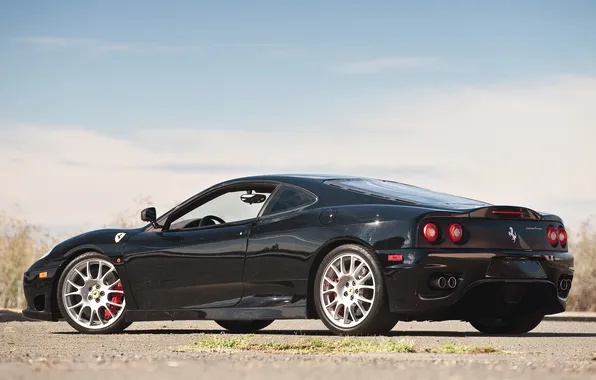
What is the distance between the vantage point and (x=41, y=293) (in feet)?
39.5

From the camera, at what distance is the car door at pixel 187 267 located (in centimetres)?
1087

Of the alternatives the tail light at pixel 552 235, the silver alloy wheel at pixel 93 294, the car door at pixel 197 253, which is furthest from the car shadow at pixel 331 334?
the tail light at pixel 552 235

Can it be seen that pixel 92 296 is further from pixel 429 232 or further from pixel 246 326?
pixel 429 232

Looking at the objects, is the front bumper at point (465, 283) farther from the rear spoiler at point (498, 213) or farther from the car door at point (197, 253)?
the car door at point (197, 253)

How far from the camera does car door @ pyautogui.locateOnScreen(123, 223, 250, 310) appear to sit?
10.9 metres

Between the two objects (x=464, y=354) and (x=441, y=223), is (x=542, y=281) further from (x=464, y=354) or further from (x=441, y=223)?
(x=464, y=354)

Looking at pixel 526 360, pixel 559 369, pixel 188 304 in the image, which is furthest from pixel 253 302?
pixel 559 369

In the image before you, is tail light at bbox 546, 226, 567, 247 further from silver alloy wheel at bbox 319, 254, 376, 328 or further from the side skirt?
the side skirt

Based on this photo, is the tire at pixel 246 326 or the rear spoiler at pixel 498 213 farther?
the tire at pixel 246 326

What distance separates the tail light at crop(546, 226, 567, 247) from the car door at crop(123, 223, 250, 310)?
8.80 feet

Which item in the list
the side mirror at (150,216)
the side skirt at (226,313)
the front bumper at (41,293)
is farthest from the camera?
the front bumper at (41,293)

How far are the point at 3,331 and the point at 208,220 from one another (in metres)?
2.25

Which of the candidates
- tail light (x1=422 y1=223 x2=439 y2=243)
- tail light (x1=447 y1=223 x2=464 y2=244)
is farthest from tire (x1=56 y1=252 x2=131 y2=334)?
tail light (x1=447 y1=223 x2=464 y2=244)

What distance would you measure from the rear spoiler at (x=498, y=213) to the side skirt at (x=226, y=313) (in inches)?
56.9
